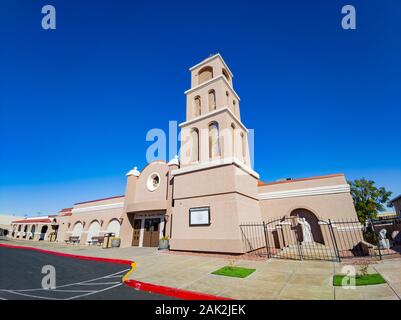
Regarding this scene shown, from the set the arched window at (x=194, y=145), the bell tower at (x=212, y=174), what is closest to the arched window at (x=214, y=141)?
the bell tower at (x=212, y=174)

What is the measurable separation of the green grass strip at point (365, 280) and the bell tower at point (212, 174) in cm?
577

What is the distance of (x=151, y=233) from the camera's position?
18766mm

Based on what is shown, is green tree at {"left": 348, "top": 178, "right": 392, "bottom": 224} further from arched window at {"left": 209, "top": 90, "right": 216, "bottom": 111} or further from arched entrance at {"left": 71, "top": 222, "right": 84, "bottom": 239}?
arched entrance at {"left": 71, "top": 222, "right": 84, "bottom": 239}

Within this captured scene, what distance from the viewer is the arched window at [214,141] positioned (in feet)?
49.3

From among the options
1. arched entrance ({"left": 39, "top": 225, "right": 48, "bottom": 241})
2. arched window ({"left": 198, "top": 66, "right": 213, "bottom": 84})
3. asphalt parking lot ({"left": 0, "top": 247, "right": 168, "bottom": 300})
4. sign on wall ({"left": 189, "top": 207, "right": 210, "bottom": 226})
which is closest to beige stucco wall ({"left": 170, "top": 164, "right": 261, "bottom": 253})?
sign on wall ({"left": 189, "top": 207, "right": 210, "bottom": 226})

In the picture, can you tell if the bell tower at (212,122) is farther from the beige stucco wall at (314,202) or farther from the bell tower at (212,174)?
the beige stucco wall at (314,202)

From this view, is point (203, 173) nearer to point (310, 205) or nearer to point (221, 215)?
point (221, 215)

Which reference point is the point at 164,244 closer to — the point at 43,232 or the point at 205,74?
the point at 205,74

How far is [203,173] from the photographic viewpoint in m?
14.3

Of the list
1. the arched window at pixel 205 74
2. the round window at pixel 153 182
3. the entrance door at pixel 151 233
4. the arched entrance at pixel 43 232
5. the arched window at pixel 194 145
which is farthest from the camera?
the arched entrance at pixel 43 232

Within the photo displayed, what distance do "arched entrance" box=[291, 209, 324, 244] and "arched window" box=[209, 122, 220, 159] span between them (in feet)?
25.1

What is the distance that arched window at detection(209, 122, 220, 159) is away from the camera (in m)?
15.0
